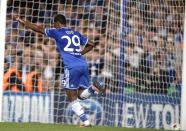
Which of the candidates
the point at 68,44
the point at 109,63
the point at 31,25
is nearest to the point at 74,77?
the point at 68,44

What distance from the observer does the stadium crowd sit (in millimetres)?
13203

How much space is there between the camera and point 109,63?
44.5 feet

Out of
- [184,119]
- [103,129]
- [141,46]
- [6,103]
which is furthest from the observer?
[141,46]

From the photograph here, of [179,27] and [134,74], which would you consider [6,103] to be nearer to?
[134,74]

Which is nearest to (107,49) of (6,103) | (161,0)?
(161,0)

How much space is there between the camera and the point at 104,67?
44.1ft

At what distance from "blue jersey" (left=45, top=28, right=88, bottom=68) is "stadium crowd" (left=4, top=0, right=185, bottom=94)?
2729 millimetres

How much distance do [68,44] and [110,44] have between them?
339cm

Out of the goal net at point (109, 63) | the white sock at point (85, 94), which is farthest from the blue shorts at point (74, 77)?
the goal net at point (109, 63)

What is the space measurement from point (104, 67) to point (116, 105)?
79 cm

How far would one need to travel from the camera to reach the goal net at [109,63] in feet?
42.4

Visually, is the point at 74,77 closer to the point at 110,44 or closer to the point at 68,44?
the point at 68,44

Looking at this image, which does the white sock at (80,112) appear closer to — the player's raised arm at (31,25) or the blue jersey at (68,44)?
the blue jersey at (68,44)

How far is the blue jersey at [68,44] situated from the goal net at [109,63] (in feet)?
8.54
